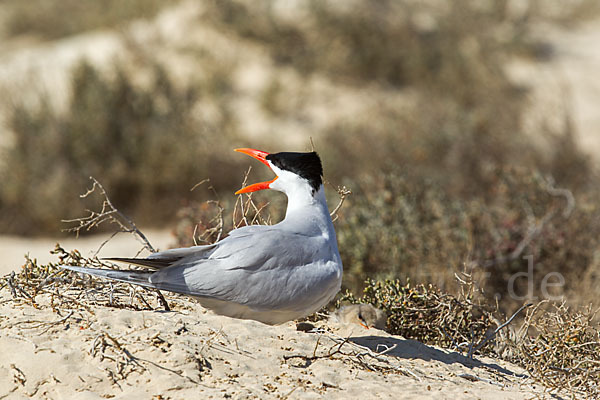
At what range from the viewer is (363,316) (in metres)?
3.61

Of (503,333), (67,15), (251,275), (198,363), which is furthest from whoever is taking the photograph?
(67,15)

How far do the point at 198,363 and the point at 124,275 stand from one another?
0.57 metres

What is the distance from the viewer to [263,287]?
9.92 ft

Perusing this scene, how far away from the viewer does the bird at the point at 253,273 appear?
302cm

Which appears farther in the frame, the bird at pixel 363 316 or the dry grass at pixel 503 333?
the bird at pixel 363 316

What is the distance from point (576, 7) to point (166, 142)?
1078 cm

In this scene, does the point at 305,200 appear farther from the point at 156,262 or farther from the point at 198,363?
the point at 198,363

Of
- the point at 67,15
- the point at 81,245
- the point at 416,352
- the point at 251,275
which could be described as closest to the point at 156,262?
the point at 251,275

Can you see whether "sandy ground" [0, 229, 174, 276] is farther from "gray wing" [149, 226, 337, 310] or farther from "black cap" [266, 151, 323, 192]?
"gray wing" [149, 226, 337, 310]

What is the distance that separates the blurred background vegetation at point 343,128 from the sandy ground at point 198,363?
1829 mm

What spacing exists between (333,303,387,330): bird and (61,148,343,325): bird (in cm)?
52

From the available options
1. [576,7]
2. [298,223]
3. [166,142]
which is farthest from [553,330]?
[576,7]

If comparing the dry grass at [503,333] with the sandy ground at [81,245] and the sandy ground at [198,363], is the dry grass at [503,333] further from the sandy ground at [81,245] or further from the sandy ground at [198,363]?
the sandy ground at [81,245]

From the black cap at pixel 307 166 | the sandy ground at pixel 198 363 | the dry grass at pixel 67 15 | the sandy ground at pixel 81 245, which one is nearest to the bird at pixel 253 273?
the sandy ground at pixel 198 363
